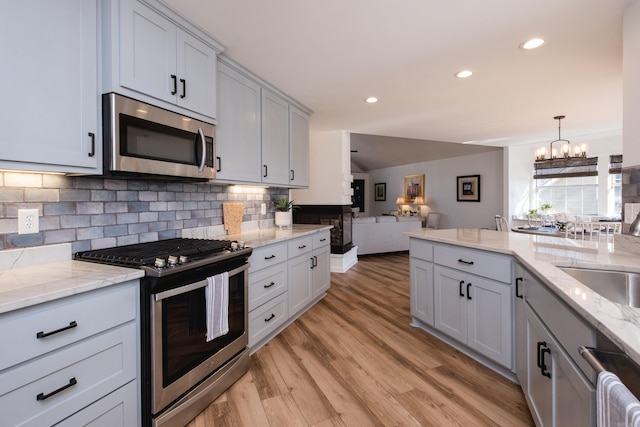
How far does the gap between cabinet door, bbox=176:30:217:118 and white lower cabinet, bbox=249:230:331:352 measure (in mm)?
1131

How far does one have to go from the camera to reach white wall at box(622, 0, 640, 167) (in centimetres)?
185

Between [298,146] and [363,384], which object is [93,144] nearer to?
[363,384]

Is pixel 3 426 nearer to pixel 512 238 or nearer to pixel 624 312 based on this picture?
pixel 624 312

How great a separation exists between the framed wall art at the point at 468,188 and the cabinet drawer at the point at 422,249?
5860 millimetres

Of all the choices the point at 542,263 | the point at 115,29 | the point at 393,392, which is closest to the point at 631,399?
the point at 542,263

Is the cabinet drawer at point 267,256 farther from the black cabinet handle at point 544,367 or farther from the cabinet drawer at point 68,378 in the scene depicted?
the black cabinet handle at point 544,367

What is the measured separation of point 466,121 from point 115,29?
4461mm

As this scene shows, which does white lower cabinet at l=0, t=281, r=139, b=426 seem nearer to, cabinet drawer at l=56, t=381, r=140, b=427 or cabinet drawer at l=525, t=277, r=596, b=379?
cabinet drawer at l=56, t=381, r=140, b=427

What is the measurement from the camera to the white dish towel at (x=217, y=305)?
176 cm

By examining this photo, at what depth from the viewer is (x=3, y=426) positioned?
102 centimetres

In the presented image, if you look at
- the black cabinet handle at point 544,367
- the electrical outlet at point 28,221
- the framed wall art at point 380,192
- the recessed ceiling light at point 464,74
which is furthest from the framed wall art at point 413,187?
the electrical outlet at point 28,221

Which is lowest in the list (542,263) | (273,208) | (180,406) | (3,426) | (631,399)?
(180,406)

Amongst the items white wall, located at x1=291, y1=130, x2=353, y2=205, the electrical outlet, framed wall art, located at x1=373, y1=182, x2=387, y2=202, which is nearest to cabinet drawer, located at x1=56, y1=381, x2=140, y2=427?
the electrical outlet

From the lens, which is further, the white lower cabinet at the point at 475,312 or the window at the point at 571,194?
the window at the point at 571,194
